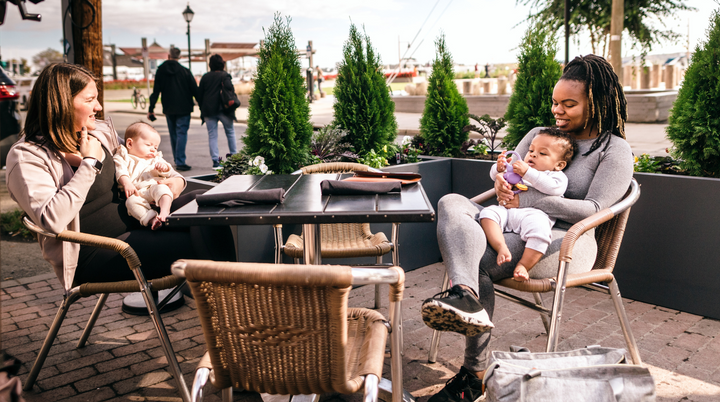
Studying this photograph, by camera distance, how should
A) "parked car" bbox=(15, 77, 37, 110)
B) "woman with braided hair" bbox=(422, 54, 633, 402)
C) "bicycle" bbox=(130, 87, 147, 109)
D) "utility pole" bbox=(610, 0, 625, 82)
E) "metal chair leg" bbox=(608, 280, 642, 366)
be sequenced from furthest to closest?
"bicycle" bbox=(130, 87, 147, 109)
"utility pole" bbox=(610, 0, 625, 82)
"parked car" bbox=(15, 77, 37, 110)
"metal chair leg" bbox=(608, 280, 642, 366)
"woman with braided hair" bbox=(422, 54, 633, 402)

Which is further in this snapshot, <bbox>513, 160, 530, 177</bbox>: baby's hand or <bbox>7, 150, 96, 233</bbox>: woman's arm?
<bbox>513, 160, 530, 177</bbox>: baby's hand

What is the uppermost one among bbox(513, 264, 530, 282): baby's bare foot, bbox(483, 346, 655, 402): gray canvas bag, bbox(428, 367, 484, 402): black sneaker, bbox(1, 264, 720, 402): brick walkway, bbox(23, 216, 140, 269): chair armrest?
bbox(23, 216, 140, 269): chair armrest

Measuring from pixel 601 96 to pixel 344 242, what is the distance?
5.39ft

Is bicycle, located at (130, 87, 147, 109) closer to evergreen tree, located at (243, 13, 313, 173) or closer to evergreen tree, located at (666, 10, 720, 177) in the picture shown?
evergreen tree, located at (243, 13, 313, 173)

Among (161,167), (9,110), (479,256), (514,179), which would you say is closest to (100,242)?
(161,167)

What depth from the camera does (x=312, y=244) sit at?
8.09 ft

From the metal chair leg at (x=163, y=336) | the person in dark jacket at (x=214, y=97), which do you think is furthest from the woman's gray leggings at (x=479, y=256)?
the person in dark jacket at (x=214, y=97)

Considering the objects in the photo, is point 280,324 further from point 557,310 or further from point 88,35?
point 88,35

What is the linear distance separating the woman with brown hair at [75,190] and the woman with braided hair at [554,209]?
130 cm

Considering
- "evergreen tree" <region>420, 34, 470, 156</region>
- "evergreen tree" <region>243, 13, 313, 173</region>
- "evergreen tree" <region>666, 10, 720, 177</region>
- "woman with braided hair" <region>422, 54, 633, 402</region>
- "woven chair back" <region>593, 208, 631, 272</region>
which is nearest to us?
"woman with braided hair" <region>422, 54, 633, 402</region>

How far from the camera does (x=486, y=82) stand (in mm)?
22844

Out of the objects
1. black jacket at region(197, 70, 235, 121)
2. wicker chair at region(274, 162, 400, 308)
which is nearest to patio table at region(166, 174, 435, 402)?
wicker chair at region(274, 162, 400, 308)

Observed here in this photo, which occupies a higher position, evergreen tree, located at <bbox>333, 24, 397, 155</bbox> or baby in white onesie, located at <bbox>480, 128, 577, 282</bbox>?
evergreen tree, located at <bbox>333, 24, 397, 155</bbox>

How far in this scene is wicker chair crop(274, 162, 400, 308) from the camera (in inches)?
123
